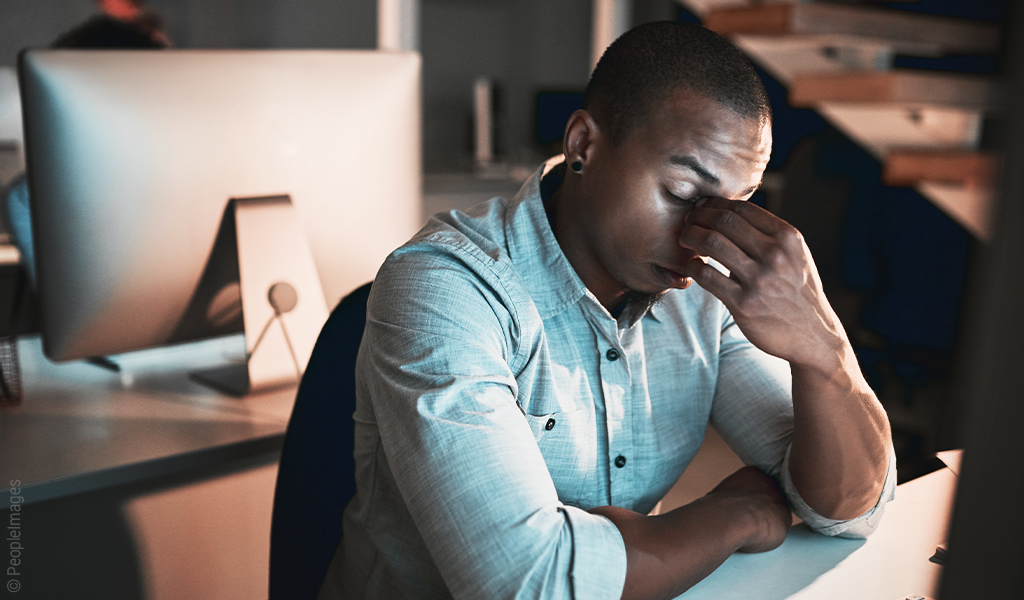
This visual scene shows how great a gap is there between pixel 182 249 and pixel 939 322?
3002 mm

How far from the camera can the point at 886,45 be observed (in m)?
3.12

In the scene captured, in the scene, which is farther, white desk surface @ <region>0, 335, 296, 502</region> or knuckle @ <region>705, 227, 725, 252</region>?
white desk surface @ <region>0, 335, 296, 502</region>

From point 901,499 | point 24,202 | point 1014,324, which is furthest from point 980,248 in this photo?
point 24,202

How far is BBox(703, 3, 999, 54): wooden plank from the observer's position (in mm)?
2771

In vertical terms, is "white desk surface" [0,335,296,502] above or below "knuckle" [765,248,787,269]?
below

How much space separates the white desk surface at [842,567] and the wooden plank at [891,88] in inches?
77.5

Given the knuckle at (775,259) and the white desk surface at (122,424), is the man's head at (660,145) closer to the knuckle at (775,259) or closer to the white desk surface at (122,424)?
the knuckle at (775,259)

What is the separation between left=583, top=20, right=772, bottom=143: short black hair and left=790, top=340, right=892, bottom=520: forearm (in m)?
0.31

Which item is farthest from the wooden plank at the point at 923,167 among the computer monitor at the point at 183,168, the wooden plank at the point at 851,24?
the computer monitor at the point at 183,168

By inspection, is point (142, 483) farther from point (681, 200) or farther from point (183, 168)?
point (681, 200)

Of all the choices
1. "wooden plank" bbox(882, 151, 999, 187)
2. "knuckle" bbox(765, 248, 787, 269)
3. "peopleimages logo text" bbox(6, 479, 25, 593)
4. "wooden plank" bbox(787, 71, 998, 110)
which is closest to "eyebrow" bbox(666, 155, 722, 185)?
"knuckle" bbox(765, 248, 787, 269)

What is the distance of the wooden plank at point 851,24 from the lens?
2.77 meters

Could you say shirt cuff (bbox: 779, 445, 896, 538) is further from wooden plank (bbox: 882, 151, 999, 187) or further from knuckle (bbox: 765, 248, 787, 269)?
wooden plank (bbox: 882, 151, 999, 187)

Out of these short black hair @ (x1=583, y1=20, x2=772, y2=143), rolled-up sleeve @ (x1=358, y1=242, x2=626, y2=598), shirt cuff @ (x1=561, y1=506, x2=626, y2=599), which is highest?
short black hair @ (x1=583, y1=20, x2=772, y2=143)
